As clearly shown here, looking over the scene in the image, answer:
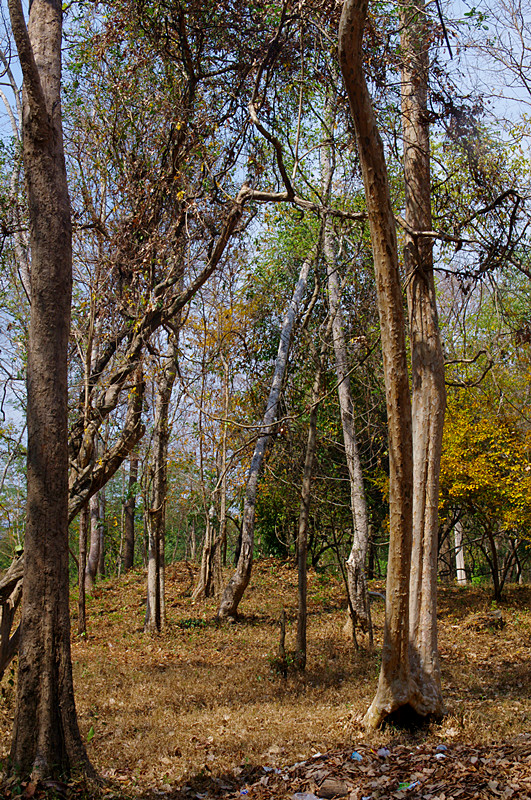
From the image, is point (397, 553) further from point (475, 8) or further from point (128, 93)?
point (128, 93)

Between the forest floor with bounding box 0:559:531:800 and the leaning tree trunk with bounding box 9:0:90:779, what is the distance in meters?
0.43

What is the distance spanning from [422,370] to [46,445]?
365 cm

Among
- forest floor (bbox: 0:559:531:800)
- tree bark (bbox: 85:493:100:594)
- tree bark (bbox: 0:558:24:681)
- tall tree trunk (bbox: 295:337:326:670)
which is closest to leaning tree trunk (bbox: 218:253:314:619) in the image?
forest floor (bbox: 0:559:531:800)

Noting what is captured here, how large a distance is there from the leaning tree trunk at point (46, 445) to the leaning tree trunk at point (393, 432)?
8.23 feet

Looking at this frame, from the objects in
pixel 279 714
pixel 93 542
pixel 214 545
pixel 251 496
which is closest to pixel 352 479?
pixel 251 496

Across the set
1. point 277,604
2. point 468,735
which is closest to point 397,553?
point 468,735

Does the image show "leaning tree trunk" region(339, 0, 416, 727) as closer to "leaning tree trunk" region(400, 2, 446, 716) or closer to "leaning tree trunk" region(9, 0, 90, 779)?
"leaning tree trunk" region(400, 2, 446, 716)

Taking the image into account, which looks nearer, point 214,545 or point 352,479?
point 352,479

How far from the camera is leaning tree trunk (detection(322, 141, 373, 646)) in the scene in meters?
10.6

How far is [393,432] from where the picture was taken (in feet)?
16.7

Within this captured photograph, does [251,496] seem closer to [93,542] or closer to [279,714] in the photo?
[279,714]

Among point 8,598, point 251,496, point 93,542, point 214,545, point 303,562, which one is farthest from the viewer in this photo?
point 93,542

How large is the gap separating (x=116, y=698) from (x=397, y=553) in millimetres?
4207

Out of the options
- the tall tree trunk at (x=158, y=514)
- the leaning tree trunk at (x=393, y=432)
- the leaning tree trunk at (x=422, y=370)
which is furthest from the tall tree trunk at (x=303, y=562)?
the tall tree trunk at (x=158, y=514)
